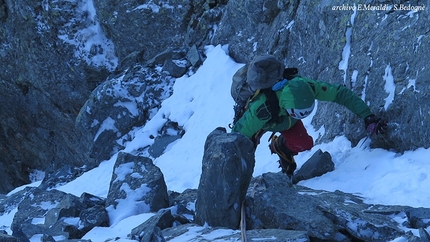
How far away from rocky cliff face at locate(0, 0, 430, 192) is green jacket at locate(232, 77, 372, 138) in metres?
0.41

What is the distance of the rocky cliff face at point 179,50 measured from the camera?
7484mm

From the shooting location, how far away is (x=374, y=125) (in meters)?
7.22

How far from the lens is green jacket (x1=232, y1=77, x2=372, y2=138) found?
7.30 m

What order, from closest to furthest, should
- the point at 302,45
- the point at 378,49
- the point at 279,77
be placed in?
the point at 279,77
the point at 378,49
the point at 302,45

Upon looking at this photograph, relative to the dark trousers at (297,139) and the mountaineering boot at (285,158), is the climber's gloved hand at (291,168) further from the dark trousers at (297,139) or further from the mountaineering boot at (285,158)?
the dark trousers at (297,139)

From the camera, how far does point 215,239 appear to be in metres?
5.33

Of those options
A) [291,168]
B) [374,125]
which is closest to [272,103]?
[291,168]

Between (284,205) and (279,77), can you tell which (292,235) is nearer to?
(284,205)

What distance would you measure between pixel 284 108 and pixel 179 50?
9319 millimetres

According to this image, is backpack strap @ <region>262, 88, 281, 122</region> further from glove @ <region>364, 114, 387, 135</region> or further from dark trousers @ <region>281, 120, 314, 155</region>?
glove @ <region>364, 114, 387, 135</region>

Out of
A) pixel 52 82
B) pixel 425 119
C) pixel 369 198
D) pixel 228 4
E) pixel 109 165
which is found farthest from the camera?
pixel 52 82

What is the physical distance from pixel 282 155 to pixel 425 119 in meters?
1.93

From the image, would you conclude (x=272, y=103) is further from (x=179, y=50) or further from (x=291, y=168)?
(x=179, y=50)

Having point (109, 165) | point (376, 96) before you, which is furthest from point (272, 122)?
point (109, 165)
